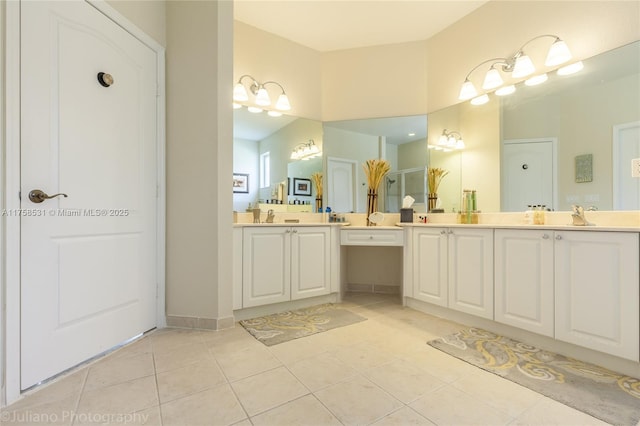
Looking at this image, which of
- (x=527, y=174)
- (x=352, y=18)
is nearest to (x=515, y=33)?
(x=527, y=174)

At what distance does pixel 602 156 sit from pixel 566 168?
21 centimetres

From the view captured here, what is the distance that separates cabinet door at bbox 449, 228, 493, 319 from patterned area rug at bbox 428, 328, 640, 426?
0.25m

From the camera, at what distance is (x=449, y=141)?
3023mm

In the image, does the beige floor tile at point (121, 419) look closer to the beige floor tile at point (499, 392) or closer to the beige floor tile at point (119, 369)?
the beige floor tile at point (119, 369)

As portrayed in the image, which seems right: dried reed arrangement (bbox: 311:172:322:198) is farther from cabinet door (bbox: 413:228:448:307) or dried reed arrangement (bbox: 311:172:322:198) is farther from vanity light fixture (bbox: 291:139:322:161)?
cabinet door (bbox: 413:228:448:307)

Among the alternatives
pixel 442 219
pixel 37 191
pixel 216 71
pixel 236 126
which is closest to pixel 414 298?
pixel 442 219

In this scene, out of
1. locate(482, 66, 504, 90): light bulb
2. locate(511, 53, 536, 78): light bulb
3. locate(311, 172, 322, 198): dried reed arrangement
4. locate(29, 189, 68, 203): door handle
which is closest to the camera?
locate(29, 189, 68, 203): door handle

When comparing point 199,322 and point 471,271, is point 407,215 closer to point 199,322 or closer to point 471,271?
point 471,271

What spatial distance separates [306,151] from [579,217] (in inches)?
97.1

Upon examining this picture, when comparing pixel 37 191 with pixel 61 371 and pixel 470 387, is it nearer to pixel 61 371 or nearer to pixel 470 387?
pixel 61 371

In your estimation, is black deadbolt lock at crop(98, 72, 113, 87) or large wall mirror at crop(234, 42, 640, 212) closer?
black deadbolt lock at crop(98, 72, 113, 87)

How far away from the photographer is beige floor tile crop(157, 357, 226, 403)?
1.40m

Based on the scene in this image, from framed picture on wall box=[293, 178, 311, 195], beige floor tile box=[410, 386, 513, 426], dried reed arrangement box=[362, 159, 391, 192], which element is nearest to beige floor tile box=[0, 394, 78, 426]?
beige floor tile box=[410, 386, 513, 426]

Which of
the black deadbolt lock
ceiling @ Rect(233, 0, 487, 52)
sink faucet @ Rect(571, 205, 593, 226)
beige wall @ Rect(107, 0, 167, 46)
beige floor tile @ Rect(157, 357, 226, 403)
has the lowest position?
beige floor tile @ Rect(157, 357, 226, 403)
